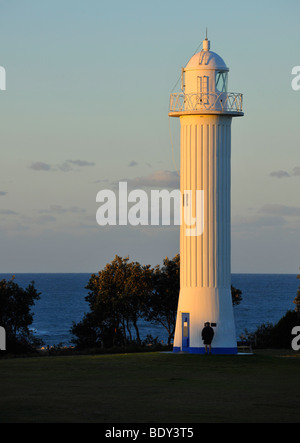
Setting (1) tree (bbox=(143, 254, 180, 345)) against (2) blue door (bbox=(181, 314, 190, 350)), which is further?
(1) tree (bbox=(143, 254, 180, 345))

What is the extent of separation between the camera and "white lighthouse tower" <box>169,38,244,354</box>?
38.3 metres

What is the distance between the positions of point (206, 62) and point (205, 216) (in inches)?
276

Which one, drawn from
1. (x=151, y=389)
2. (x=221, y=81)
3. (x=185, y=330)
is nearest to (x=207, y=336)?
(x=185, y=330)

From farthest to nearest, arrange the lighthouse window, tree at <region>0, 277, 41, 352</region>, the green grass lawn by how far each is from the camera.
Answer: tree at <region>0, 277, 41, 352</region>, the lighthouse window, the green grass lawn

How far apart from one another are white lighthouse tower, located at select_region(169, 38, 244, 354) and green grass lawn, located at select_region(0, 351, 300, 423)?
2.59 meters

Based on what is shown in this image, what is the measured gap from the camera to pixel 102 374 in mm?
29562

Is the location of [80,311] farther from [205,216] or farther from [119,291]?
[205,216]

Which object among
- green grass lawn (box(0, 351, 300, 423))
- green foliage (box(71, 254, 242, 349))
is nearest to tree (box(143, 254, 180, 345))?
green foliage (box(71, 254, 242, 349))

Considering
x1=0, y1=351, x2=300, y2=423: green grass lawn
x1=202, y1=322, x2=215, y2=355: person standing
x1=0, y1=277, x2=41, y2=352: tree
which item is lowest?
x1=0, y1=351, x2=300, y2=423: green grass lawn

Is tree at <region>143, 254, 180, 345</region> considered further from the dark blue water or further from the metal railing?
the dark blue water

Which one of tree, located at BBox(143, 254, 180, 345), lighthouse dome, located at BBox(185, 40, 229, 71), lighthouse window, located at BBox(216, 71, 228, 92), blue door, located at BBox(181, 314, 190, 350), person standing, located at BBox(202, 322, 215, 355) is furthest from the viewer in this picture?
tree, located at BBox(143, 254, 180, 345)

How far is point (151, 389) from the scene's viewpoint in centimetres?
2564

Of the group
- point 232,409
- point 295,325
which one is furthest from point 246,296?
point 232,409
